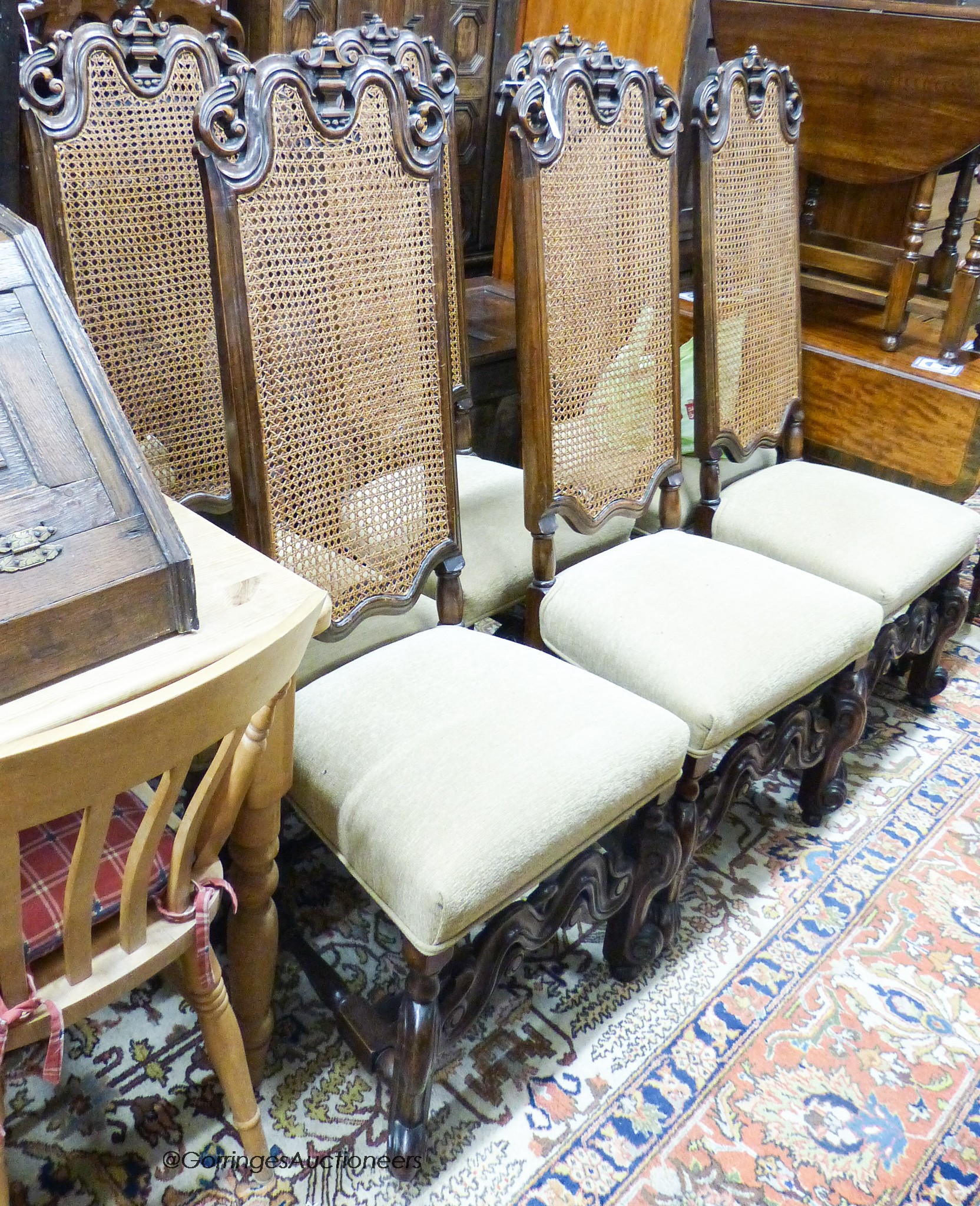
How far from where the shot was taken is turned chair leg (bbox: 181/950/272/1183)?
42.2 inches

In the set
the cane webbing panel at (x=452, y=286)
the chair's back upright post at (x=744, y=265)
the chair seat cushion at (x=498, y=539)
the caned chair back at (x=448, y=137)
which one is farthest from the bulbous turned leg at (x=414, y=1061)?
the chair's back upright post at (x=744, y=265)

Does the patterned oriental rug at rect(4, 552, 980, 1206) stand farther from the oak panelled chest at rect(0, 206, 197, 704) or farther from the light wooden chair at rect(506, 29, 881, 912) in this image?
the oak panelled chest at rect(0, 206, 197, 704)

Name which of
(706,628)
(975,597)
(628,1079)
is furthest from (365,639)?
(975,597)

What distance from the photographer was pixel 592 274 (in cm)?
161

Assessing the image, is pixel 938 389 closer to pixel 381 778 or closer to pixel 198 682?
pixel 381 778

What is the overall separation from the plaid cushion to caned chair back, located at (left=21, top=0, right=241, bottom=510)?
649 mm

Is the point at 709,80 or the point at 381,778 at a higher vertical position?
the point at 709,80

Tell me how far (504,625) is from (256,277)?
127 cm

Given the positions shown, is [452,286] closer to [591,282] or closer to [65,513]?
[591,282]

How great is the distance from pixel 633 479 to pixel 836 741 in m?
0.61

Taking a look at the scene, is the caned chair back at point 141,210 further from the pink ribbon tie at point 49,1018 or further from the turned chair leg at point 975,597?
the turned chair leg at point 975,597

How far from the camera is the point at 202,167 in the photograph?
1.15 meters

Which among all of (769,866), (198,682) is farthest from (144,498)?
(769,866)

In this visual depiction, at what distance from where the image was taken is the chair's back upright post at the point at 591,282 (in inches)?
58.8
